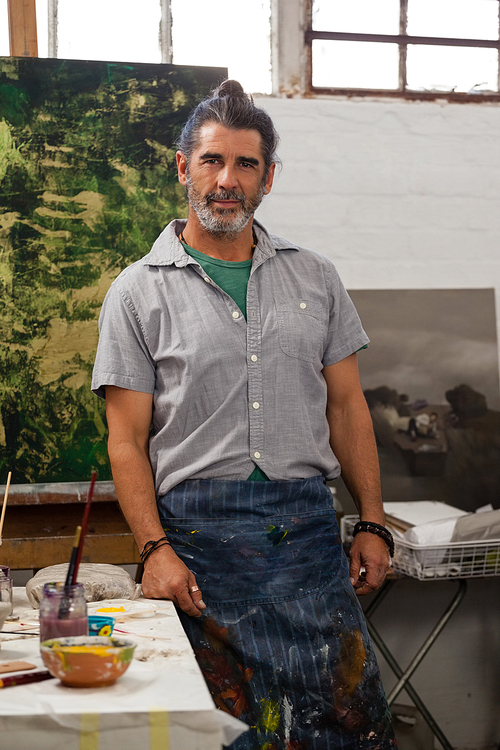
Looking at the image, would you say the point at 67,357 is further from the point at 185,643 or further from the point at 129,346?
the point at 185,643

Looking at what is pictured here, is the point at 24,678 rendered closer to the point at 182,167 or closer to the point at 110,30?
the point at 182,167

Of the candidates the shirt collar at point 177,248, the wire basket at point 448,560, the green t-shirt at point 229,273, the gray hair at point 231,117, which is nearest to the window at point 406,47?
the gray hair at point 231,117

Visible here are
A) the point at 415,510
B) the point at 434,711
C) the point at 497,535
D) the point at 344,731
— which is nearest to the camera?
the point at 344,731

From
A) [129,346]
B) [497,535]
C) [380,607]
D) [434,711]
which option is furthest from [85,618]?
[434,711]

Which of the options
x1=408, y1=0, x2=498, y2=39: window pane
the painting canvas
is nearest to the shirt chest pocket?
the painting canvas

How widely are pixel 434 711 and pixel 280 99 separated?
251cm

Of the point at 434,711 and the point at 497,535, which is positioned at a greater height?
the point at 497,535

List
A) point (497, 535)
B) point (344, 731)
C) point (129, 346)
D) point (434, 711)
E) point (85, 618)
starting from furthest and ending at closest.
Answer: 1. point (434, 711)
2. point (497, 535)
3. point (129, 346)
4. point (344, 731)
5. point (85, 618)

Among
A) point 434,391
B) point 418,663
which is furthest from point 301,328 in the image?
point 418,663

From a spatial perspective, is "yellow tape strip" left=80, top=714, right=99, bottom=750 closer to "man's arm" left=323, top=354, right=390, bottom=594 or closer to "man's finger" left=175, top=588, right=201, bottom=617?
"man's finger" left=175, top=588, right=201, bottom=617

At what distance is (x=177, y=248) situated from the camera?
1.82m

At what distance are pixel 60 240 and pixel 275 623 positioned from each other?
1.58m

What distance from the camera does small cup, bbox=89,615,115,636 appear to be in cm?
121

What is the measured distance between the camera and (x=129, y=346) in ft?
5.61
